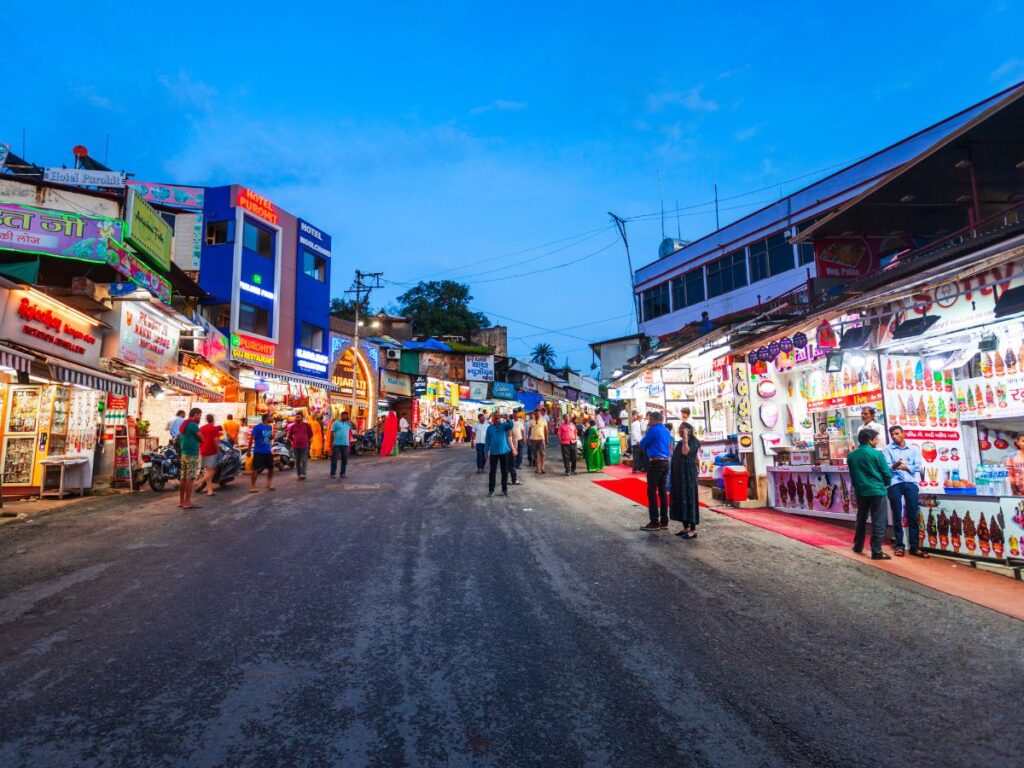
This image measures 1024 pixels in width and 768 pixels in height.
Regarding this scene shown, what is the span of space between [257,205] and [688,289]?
20.5 m

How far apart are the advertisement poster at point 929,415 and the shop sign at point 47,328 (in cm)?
1579

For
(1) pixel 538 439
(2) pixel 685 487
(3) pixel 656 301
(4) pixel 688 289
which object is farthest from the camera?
(3) pixel 656 301

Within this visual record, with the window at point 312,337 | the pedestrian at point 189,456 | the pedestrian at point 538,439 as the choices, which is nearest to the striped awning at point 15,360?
the pedestrian at point 189,456

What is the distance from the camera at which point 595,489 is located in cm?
1398

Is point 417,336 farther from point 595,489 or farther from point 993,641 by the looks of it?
point 993,641

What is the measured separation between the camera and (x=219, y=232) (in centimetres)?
2720

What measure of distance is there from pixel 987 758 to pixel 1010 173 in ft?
36.2

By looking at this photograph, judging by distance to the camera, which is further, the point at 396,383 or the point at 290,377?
the point at 396,383

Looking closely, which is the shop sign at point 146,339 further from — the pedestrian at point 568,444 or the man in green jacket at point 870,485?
the man in green jacket at point 870,485

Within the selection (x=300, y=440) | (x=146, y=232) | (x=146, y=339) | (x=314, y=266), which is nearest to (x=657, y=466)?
(x=300, y=440)

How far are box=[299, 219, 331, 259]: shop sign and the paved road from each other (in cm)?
2572

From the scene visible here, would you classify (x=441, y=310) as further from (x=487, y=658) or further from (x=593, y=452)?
(x=487, y=658)

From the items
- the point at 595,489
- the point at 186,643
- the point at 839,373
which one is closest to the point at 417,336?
the point at 595,489

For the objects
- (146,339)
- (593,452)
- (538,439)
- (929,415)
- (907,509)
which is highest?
(146,339)
